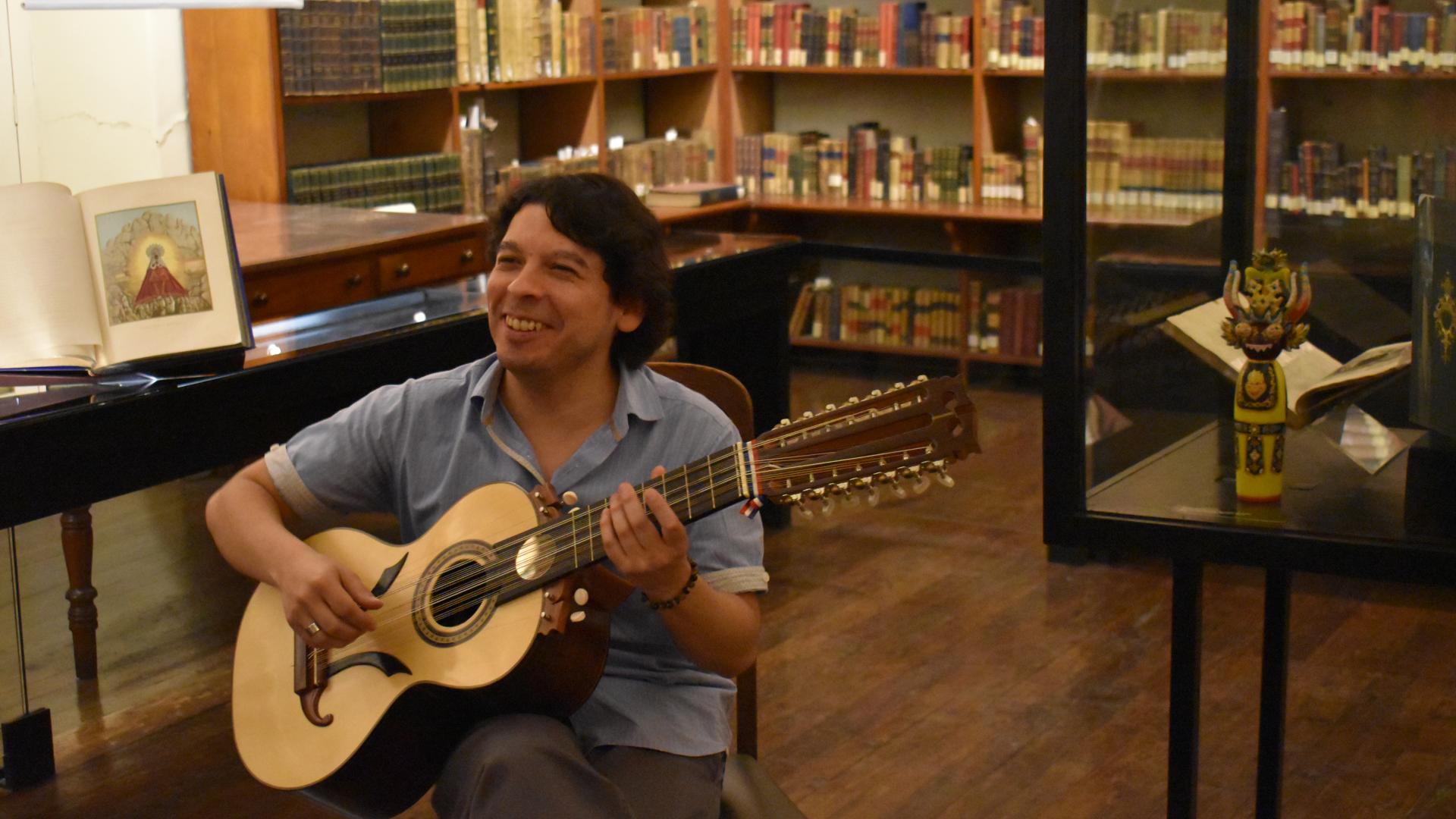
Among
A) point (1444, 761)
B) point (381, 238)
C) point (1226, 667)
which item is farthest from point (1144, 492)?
point (381, 238)

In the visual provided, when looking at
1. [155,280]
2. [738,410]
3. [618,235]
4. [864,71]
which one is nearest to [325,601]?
[618,235]

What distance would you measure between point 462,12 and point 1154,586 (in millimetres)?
2920

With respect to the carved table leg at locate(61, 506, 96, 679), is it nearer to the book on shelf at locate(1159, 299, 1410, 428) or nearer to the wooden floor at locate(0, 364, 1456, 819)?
the wooden floor at locate(0, 364, 1456, 819)

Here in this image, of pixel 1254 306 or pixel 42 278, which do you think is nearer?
pixel 1254 306

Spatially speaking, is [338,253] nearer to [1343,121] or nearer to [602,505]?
[602,505]

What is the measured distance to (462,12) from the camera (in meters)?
5.25

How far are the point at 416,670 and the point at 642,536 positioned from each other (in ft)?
1.11

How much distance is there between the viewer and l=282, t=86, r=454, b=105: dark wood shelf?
4.70 m

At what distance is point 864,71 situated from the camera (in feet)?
20.0

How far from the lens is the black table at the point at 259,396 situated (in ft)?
7.66

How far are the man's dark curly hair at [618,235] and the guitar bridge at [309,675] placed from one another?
1.56ft

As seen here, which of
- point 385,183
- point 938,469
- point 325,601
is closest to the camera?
point 938,469

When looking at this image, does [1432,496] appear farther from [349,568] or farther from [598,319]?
[349,568]

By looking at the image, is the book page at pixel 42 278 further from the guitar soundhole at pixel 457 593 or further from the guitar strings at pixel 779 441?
the guitar strings at pixel 779 441
